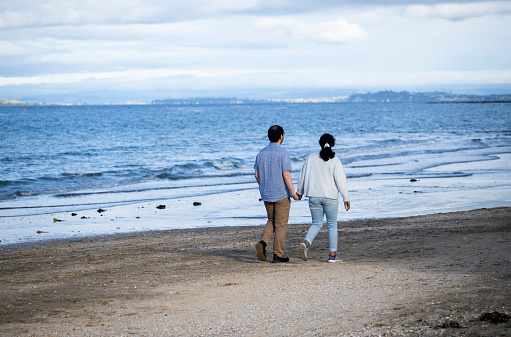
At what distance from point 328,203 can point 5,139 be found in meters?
50.2

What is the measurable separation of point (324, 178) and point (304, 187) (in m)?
0.31

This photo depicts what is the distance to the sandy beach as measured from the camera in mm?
4938

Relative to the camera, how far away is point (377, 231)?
10023 mm

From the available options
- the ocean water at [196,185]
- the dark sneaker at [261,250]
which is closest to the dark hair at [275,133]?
the dark sneaker at [261,250]

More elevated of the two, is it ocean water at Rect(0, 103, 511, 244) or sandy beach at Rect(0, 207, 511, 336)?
sandy beach at Rect(0, 207, 511, 336)

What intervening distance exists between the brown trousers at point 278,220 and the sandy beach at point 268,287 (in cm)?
32

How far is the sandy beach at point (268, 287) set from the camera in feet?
16.2

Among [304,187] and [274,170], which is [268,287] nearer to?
[304,187]

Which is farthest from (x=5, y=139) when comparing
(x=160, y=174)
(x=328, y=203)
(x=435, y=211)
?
(x=328, y=203)

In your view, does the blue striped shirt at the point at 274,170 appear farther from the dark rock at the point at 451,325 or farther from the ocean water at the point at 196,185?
the ocean water at the point at 196,185

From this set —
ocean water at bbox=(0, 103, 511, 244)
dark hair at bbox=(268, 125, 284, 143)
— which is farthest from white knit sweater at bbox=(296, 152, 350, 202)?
ocean water at bbox=(0, 103, 511, 244)

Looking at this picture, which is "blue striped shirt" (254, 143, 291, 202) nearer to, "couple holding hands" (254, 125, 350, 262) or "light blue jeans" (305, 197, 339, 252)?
"couple holding hands" (254, 125, 350, 262)

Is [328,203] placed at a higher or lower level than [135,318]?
higher

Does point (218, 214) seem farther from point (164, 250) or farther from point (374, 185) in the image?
point (374, 185)
